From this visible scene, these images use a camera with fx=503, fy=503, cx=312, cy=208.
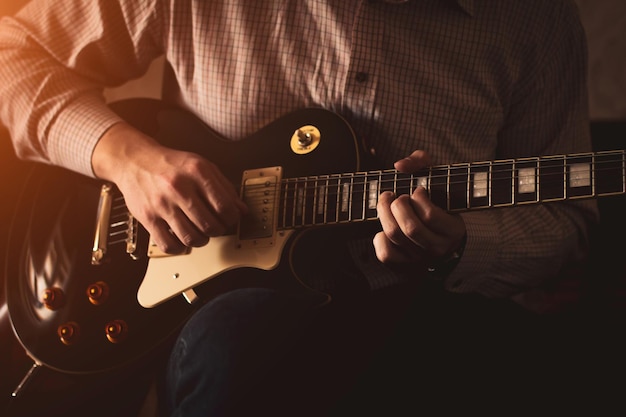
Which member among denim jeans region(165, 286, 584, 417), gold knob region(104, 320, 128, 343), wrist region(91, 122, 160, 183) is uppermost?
wrist region(91, 122, 160, 183)

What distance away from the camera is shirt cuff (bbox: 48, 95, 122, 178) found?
0.90 metres

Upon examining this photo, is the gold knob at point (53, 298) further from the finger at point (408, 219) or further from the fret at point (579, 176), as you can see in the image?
the fret at point (579, 176)

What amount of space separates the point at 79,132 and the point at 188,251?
31 centimetres

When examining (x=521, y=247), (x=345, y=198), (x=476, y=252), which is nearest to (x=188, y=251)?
(x=345, y=198)

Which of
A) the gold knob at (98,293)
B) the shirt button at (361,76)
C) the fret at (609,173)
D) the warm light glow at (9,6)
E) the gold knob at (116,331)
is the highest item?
the warm light glow at (9,6)

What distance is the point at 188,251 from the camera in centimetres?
84

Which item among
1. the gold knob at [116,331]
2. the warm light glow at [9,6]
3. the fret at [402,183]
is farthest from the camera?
the warm light glow at [9,6]

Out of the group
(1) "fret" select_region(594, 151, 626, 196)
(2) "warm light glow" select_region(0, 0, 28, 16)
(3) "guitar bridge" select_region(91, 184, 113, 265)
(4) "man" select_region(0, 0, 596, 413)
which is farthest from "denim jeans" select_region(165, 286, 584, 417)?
(2) "warm light glow" select_region(0, 0, 28, 16)

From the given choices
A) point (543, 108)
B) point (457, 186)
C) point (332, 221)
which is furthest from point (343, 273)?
point (543, 108)

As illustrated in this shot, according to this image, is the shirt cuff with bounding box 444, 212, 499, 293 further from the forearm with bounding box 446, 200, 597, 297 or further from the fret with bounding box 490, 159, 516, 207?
the fret with bounding box 490, 159, 516, 207

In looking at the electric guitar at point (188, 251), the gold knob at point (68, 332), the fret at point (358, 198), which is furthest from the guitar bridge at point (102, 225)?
the fret at point (358, 198)

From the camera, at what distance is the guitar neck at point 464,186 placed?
629mm

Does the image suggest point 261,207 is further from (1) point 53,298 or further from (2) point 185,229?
(1) point 53,298

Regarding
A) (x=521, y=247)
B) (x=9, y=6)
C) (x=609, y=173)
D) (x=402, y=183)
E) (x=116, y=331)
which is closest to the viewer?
(x=609, y=173)
